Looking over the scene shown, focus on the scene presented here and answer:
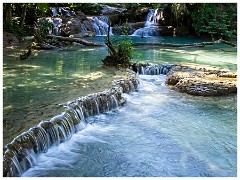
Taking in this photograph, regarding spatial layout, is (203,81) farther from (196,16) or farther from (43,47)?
(196,16)

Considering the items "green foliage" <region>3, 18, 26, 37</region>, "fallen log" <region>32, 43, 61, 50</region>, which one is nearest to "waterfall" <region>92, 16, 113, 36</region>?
"green foliage" <region>3, 18, 26, 37</region>

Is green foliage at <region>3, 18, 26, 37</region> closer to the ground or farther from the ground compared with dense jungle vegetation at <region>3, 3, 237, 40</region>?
closer to the ground

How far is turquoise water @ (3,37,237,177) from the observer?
4.69 metres

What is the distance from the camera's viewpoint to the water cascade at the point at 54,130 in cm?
425

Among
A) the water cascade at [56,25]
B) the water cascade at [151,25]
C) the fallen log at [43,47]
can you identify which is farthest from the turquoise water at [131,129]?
the water cascade at [151,25]

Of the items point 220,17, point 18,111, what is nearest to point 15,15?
point 220,17

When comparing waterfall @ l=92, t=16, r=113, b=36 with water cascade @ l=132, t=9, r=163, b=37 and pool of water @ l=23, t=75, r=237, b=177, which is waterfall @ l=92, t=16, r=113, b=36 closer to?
water cascade @ l=132, t=9, r=163, b=37

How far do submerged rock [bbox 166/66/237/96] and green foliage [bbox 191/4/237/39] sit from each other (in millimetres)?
13275

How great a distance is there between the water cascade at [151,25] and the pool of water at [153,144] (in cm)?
1577

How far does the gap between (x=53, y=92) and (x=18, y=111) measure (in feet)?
4.32

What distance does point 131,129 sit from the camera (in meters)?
6.06

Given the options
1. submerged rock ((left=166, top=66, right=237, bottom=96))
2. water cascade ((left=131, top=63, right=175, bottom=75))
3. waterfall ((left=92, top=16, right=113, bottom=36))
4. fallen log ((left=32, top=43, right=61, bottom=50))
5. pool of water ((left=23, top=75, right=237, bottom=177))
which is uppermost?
waterfall ((left=92, top=16, right=113, bottom=36))

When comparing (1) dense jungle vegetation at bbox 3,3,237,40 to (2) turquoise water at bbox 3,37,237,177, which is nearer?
(2) turquoise water at bbox 3,37,237,177

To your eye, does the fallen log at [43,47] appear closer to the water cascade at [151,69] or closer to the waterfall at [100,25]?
the water cascade at [151,69]
